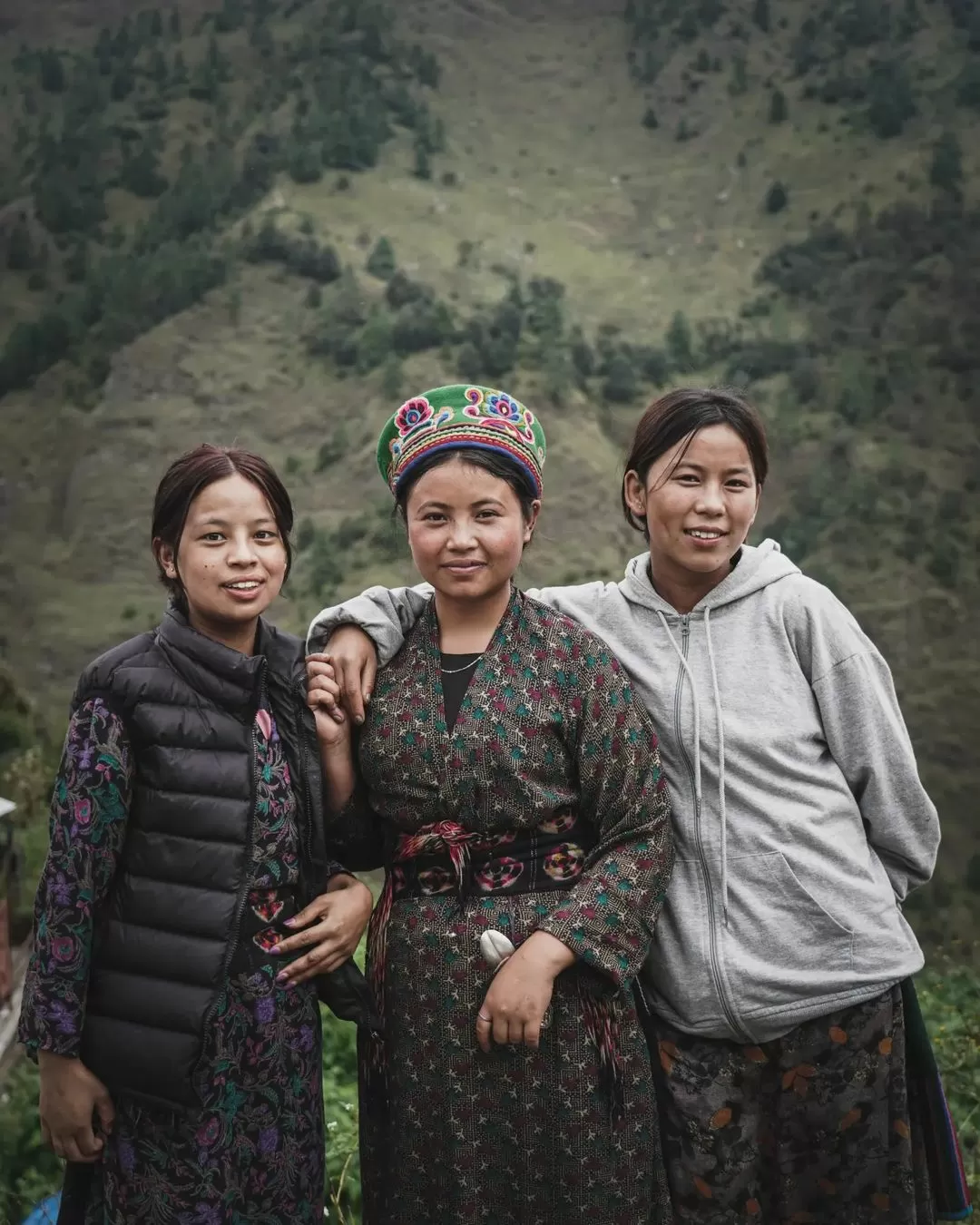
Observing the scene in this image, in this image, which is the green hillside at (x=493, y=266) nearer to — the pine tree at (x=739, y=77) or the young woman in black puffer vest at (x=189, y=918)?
the pine tree at (x=739, y=77)

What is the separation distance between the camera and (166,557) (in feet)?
5.87

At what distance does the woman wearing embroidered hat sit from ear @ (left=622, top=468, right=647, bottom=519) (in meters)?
0.27

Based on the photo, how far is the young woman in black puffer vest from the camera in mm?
1629

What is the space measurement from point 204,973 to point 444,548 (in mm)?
751

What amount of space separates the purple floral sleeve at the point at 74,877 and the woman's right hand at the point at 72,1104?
4 centimetres

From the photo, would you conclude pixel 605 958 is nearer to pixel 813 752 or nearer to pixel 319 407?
pixel 813 752

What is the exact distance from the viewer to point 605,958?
5.49 ft

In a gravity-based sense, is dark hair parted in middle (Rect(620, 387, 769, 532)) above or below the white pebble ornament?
above

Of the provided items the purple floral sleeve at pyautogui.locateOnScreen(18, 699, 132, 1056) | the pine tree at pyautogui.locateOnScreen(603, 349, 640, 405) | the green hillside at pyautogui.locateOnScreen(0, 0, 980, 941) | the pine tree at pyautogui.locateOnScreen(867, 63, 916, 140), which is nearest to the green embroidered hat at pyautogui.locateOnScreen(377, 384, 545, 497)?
the purple floral sleeve at pyautogui.locateOnScreen(18, 699, 132, 1056)

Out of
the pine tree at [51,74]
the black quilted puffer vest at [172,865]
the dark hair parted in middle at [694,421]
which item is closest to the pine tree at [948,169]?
the pine tree at [51,74]

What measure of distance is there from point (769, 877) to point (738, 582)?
0.52 metres

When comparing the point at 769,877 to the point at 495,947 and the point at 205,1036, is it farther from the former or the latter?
the point at 205,1036

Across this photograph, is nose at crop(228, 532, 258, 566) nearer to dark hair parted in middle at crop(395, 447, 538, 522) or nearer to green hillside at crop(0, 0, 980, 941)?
dark hair parted in middle at crop(395, 447, 538, 522)

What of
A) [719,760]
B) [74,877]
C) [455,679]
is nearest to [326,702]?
[455,679]
